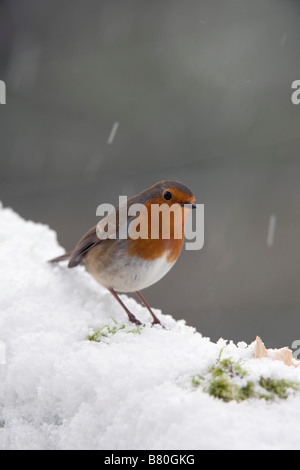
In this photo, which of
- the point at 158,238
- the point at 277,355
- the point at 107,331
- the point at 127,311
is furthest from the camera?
the point at 158,238

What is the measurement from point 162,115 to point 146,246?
4.17 m

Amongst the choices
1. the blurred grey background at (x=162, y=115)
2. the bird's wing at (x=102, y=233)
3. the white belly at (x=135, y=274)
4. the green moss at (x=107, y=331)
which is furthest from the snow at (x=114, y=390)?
the blurred grey background at (x=162, y=115)

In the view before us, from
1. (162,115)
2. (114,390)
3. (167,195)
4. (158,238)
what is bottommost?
(114,390)

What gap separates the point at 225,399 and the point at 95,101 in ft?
17.6

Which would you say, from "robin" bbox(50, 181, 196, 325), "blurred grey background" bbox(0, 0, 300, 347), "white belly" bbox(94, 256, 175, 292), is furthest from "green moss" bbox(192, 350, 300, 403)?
"blurred grey background" bbox(0, 0, 300, 347)

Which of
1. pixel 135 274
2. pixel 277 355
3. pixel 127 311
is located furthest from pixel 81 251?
pixel 277 355

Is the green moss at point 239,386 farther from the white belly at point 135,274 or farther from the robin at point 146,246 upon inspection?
the white belly at point 135,274

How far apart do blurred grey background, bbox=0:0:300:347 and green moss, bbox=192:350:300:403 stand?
3800 mm

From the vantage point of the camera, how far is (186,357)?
116cm

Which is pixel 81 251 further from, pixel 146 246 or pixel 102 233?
pixel 146 246

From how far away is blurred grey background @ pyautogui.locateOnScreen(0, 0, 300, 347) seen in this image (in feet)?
17.5

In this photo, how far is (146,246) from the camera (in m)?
1.88

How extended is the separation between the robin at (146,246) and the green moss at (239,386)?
2.49 feet

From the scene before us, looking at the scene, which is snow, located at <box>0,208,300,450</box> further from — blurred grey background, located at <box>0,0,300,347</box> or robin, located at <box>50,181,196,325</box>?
blurred grey background, located at <box>0,0,300,347</box>
